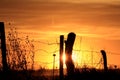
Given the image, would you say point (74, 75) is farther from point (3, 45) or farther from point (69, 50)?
point (3, 45)

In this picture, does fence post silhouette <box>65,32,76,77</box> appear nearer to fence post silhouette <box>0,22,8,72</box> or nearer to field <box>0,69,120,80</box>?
field <box>0,69,120,80</box>

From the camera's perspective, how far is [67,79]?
37.9 ft

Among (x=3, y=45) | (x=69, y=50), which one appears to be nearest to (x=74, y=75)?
(x=69, y=50)

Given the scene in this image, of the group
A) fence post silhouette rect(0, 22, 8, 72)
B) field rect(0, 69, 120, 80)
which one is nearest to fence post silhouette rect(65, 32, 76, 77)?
field rect(0, 69, 120, 80)

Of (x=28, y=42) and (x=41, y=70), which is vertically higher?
(x=28, y=42)

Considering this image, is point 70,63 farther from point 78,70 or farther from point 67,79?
point 67,79

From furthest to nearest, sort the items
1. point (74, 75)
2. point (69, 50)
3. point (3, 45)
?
point (69, 50), point (74, 75), point (3, 45)

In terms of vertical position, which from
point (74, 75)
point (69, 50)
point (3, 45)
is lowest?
point (74, 75)

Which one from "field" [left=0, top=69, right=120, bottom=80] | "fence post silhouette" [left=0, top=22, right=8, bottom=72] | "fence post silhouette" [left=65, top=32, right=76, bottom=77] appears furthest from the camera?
"fence post silhouette" [left=65, top=32, right=76, bottom=77]

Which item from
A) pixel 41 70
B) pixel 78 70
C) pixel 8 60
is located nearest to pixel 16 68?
pixel 8 60

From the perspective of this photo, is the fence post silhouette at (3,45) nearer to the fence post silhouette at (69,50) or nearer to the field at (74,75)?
the field at (74,75)

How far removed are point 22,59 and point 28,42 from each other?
1240mm

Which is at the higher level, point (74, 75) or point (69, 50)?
point (69, 50)

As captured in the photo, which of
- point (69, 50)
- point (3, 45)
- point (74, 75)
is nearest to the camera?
point (3, 45)
